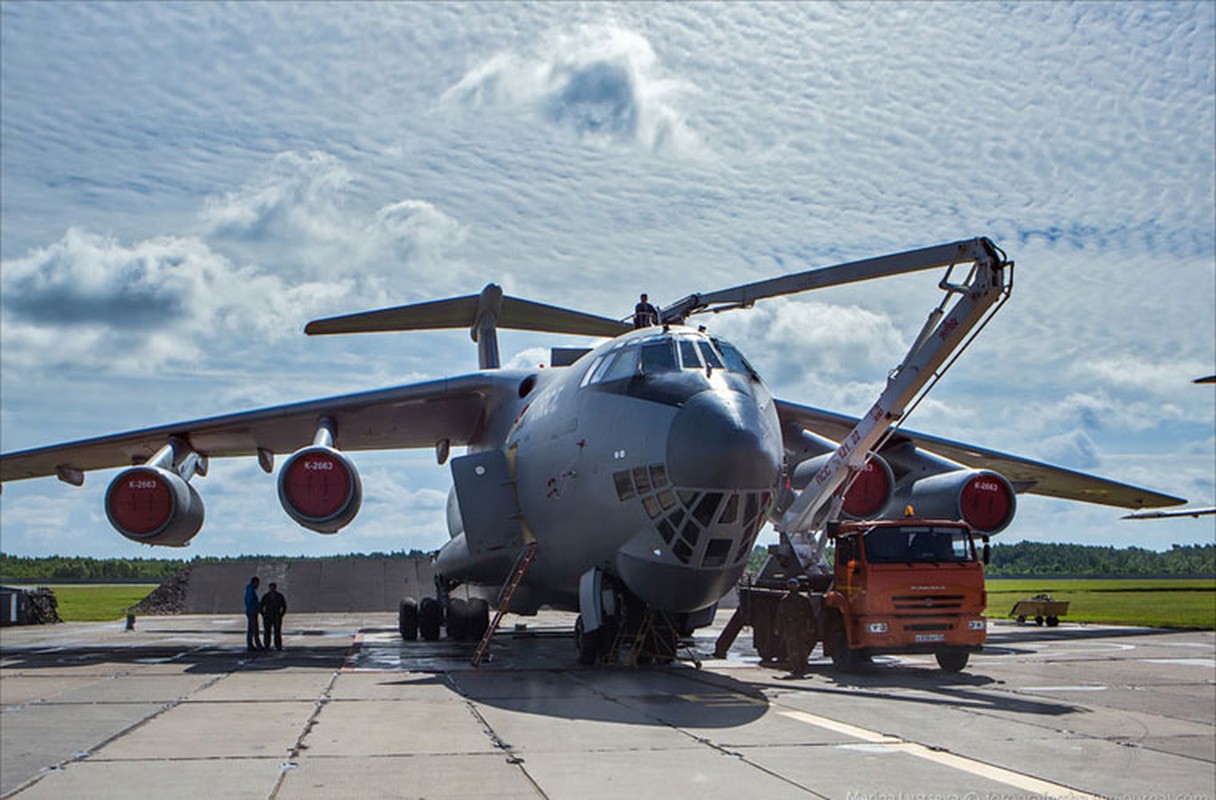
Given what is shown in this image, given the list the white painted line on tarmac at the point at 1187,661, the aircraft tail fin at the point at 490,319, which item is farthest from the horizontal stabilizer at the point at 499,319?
the white painted line on tarmac at the point at 1187,661

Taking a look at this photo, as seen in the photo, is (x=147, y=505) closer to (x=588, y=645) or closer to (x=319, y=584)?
(x=588, y=645)

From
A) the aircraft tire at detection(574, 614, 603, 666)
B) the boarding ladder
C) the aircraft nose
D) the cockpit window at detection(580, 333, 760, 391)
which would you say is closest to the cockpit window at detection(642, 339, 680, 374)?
the cockpit window at detection(580, 333, 760, 391)

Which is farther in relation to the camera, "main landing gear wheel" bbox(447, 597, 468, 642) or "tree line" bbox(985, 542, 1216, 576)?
"tree line" bbox(985, 542, 1216, 576)

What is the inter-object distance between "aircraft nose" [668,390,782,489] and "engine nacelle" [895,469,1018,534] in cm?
659

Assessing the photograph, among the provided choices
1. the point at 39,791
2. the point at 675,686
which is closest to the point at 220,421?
the point at 675,686

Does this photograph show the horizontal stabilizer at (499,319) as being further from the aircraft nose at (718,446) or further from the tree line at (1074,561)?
the tree line at (1074,561)

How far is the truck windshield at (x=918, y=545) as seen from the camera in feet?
45.4

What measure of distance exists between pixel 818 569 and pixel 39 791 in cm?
1104

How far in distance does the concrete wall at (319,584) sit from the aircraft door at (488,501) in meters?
24.1

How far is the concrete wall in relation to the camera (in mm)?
39000

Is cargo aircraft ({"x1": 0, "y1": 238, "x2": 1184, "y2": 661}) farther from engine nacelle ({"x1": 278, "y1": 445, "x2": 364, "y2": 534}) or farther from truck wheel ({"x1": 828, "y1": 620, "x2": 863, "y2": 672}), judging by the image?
truck wheel ({"x1": 828, "y1": 620, "x2": 863, "y2": 672})

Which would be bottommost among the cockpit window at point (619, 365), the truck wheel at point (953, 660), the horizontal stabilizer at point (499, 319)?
the truck wheel at point (953, 660)

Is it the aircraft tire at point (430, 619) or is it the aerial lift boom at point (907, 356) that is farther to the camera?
the aircraft tire at point (430, 619)

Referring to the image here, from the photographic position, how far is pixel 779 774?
23.1ft
